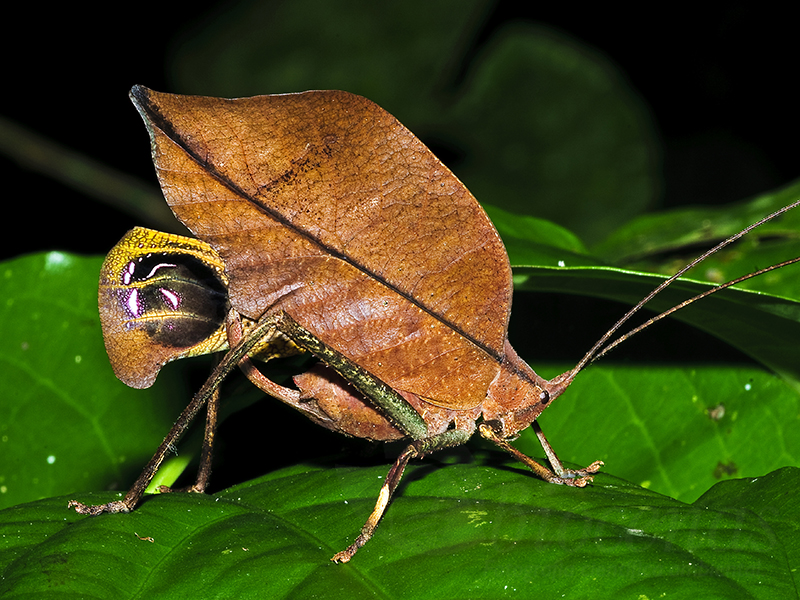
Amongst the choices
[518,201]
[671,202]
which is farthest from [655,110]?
[518,201]

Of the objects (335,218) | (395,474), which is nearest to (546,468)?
(395,474)

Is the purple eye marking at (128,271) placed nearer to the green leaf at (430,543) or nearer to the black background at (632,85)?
the green leaf at (430,543)

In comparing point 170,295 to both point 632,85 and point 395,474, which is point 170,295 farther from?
point 632,85

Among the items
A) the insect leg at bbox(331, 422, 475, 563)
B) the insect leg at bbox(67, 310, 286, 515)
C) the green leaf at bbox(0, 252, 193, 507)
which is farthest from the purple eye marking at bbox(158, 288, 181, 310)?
the green leaf at bbox(0, 252, 193, 507)

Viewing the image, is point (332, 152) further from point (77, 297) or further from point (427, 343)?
point (77, 297)

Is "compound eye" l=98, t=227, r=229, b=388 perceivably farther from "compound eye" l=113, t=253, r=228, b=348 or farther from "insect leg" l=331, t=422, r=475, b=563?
"insect leg" l=331, t=422, r=475, b=563

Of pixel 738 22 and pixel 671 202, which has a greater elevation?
pixel 738 22

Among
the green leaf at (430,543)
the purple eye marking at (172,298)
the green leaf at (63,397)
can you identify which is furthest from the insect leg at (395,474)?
the green leaf at (63,397)
